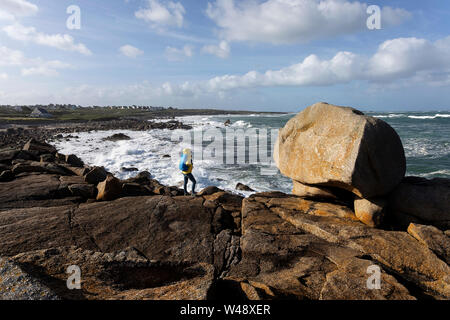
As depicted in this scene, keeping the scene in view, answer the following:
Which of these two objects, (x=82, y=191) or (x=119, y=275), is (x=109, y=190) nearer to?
(x=82, y=191)

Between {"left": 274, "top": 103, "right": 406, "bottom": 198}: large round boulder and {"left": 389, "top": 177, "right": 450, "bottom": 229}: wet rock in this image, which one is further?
{"left": 389, "top": 177, "right": 450, "bottom": 229}: wet rock

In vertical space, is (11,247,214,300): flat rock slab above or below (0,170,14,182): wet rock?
below

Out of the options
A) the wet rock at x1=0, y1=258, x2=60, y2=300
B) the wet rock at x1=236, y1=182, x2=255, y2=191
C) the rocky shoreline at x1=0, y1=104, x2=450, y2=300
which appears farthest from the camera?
the wet rock at x1=236, y1=182, x2=255, y2=191

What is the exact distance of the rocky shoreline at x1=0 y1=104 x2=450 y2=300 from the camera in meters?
A: 3.63

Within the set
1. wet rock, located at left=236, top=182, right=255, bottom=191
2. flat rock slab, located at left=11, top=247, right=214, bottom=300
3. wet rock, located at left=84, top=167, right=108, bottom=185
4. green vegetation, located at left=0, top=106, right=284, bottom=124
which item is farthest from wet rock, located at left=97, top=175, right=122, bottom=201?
green vegetation, located at left=0, top=106, right=284, bottom=124

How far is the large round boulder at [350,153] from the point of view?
6277mm

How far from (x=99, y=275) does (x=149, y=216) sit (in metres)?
2.71

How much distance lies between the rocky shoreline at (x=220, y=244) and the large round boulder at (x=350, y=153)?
65 centimetres

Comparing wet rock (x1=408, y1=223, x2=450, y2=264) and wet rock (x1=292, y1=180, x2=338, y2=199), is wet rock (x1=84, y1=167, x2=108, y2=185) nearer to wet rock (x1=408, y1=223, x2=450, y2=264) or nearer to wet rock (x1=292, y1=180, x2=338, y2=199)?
wet rock (x1=292, y1=180, x2=338, y2=199)

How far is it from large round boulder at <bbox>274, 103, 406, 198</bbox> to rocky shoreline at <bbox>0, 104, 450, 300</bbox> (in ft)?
2.14

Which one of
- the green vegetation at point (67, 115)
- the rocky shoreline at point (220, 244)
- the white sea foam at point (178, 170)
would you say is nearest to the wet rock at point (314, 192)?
the rocky shoreline at point (220, 244)

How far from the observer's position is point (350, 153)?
6.31 m

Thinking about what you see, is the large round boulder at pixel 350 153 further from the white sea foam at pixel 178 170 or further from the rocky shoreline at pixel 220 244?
the white sea foam at pixel 178 170
